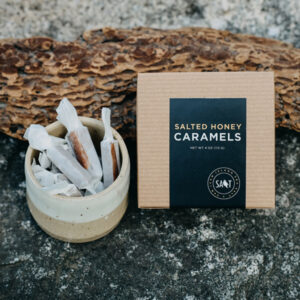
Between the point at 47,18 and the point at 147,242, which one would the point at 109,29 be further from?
the point at 147,242

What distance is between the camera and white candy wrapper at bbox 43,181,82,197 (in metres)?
0.74

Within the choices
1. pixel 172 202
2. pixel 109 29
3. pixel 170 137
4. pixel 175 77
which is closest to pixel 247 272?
pixel 172 202

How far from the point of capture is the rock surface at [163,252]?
2.67ft

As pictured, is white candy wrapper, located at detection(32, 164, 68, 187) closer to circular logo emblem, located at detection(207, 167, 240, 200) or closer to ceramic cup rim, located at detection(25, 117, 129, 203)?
ceramic cup rim, located at detection(25, 117, 129, 203)

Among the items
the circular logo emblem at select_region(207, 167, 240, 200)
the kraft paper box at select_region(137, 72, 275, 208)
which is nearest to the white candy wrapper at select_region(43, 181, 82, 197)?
the kraft paper box at select_region(137, 72, 275, 208)

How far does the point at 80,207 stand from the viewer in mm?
744

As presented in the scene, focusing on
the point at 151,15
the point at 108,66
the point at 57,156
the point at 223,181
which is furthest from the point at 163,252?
the point at 151,15

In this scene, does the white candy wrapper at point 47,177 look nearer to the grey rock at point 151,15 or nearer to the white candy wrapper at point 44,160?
the white candy wrapper at point 44,160

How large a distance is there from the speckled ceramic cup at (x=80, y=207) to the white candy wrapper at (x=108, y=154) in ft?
0.06

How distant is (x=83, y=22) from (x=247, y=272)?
0.79 meters

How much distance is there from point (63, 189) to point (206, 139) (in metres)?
0.31

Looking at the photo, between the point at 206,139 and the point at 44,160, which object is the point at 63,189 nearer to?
the point at 44,160

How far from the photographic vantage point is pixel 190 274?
0.83 m

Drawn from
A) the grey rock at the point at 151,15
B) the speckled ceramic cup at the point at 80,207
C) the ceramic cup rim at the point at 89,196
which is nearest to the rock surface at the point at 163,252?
the speckled ceramic cup at the point at 80,207
